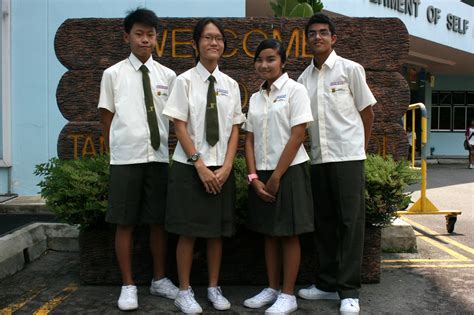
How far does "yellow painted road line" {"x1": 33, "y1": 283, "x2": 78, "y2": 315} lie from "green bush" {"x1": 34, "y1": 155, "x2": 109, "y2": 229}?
0.49 m

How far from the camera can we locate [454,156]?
20.8m

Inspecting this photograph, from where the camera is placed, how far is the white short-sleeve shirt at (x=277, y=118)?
10.1ft

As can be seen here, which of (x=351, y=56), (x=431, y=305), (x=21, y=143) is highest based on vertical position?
(x=351, y=56)

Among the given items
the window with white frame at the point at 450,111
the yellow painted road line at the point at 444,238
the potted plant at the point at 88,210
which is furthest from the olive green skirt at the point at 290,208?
the window with white frame at the point at 450,111

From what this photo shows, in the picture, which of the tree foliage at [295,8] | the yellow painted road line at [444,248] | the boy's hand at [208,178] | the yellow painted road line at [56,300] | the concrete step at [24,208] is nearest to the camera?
the boy's hand at [208,178]

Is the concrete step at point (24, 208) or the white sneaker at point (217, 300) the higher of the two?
the concrete step at point (24, 208)

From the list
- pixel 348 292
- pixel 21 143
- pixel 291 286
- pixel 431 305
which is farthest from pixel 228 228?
pixel 21 143

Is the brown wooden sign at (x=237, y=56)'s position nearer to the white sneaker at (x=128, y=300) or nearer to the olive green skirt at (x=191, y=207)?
the olive green skirt at (x=191, y=207)

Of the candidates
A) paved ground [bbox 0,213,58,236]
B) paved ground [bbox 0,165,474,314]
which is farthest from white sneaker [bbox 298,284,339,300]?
paved ground [bbox 0,213,58,236]

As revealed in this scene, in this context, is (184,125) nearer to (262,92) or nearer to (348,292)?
(262,92)

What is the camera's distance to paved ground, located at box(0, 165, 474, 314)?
332 cm

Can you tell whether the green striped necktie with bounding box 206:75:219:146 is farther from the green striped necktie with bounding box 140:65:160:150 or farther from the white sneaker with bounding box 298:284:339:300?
the white sneaker with bounding box 298:284:339:300

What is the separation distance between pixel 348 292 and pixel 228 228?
2.97ft

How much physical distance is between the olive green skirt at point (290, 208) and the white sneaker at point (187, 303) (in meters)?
0.63
